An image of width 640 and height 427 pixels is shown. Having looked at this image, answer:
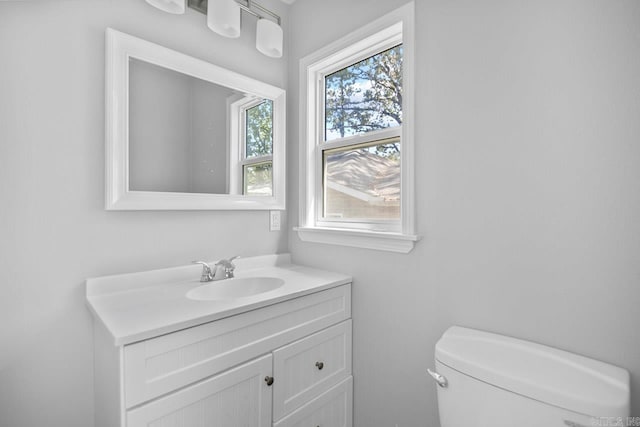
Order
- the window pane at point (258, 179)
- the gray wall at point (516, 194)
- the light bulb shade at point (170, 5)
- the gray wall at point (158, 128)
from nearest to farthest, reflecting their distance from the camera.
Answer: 1. the gray wall at point (516, 194)
2. the light bulb shade at point (170, 5)
3. the gray wall at point (158, 128)
4. the window pane at point (258, 179)

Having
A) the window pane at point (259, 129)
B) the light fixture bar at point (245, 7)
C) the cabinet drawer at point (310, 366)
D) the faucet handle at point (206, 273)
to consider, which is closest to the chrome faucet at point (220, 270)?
the faucet handle at point (206, 273)

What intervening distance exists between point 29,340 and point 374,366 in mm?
1359

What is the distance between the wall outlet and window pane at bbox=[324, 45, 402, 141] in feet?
1.76

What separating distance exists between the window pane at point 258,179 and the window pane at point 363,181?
326 millimetres

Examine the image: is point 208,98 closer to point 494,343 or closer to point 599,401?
point 494,343

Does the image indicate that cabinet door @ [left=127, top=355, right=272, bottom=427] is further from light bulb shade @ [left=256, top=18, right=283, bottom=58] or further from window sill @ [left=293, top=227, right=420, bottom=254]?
light bulb shade @ [left=256, top=18, right=283, bottom=58]

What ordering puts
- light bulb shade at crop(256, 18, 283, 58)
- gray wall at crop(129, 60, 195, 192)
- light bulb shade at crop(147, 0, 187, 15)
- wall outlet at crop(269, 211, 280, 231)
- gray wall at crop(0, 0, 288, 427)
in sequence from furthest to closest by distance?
1. wall outlet at crop(269, 211, 280, 231)
2. light bulb shade at crop(256, 18, 283, 58)
3. gray wall at crop(129, 60, 195, 192)
4. light bulb shade at crop(147, 0, 187, 15)
5. gray wall at crop(0, 0, 288, 427)

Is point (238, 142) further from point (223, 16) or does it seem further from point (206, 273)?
point (206, 273)

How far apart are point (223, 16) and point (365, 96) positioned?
74 cm

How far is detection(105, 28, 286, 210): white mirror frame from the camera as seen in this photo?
1172mm

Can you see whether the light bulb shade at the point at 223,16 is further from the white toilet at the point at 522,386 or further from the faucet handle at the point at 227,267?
the white toilet at the point at 522,386

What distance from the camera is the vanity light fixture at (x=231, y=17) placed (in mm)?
1176

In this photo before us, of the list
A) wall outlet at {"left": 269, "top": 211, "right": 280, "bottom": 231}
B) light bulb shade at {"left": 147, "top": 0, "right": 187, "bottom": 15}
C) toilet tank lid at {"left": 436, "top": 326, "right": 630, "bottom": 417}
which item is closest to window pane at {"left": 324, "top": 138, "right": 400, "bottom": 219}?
wall outlet at {"left": 269, "top": 211, "right": 280, "bottom": 231}

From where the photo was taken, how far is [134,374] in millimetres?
819
